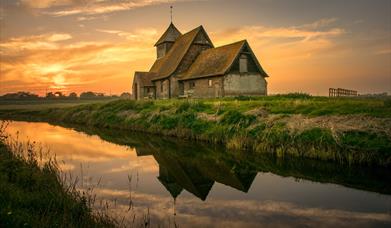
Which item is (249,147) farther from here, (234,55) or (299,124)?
(234,55)

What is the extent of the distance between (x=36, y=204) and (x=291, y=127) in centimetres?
1191

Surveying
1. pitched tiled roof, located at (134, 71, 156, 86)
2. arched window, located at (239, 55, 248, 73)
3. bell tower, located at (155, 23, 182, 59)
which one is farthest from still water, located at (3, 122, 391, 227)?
bell tower, located at (155, 23, 182, 59)

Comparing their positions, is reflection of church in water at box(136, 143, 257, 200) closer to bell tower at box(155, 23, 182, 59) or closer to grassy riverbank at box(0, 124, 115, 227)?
grassy riverbank at box(0, 124, 115, 227)

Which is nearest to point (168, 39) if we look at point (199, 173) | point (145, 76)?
point (145, 76)

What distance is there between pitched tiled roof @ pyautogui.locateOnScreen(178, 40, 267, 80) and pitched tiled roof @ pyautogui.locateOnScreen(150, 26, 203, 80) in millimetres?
1732

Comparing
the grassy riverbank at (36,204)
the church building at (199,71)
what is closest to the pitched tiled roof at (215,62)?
the church building at (199,71)

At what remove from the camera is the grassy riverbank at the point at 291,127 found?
13.2 meters

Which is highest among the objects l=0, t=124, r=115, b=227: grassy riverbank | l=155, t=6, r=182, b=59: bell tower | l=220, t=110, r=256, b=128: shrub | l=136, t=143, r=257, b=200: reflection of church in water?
l=155, t=6, r=182, b=59: bell tower

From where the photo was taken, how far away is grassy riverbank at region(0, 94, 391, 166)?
13203 mm

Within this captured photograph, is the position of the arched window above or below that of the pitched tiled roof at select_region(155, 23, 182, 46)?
below

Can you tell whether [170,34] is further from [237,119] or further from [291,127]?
[291,127]

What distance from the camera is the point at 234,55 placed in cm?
3309

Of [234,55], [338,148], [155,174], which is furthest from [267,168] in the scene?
[234,55]

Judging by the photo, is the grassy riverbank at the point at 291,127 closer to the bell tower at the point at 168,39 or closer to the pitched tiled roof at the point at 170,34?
the bell tower at the point at 168,39
